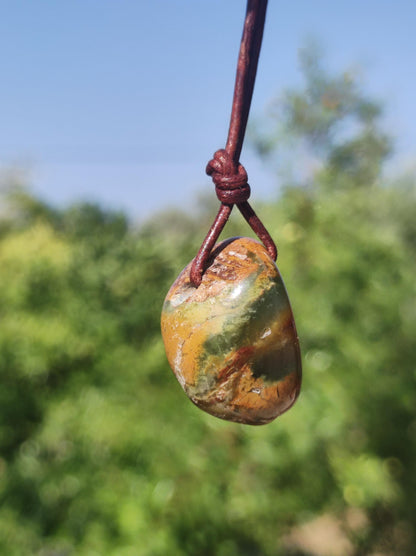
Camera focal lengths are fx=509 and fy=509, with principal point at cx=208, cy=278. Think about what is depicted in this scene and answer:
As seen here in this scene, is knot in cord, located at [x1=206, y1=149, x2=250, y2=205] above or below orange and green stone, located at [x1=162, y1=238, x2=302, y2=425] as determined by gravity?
above

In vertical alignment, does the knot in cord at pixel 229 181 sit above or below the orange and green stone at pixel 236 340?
above

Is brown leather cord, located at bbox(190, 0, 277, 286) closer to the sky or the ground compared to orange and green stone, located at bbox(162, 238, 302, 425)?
closer to the sky

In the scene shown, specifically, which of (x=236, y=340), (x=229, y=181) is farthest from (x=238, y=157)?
(x=236, y=340)

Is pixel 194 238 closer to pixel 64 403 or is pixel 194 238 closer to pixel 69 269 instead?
pixel 69 269

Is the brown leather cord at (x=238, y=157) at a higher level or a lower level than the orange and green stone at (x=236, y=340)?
higher

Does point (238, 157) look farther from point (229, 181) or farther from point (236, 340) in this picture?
point (236, 340)
